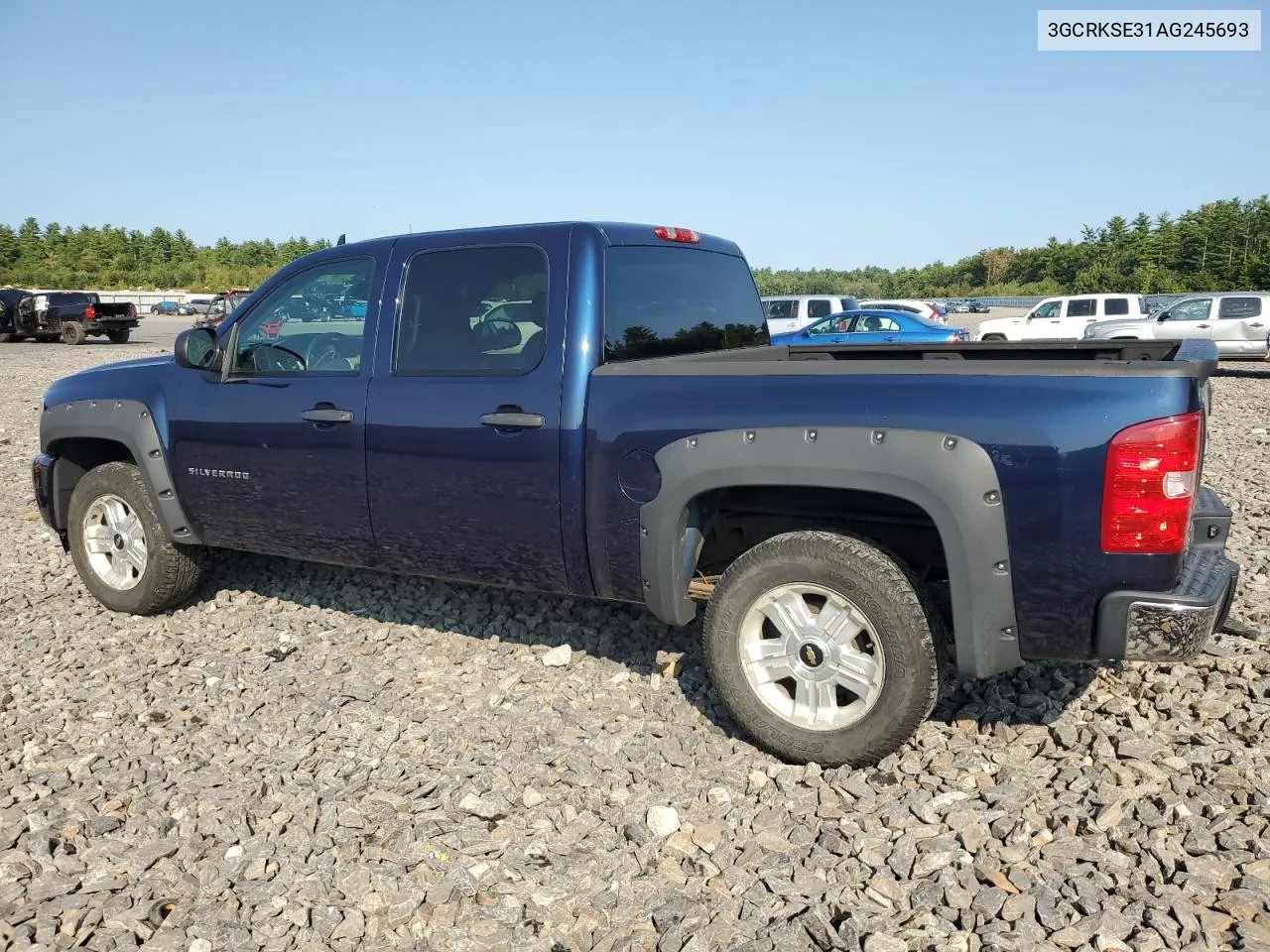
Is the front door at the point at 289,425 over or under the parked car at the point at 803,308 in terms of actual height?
under

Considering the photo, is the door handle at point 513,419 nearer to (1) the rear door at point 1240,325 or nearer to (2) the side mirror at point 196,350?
(2) the side mirror at point 196,350

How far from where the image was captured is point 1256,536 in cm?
616

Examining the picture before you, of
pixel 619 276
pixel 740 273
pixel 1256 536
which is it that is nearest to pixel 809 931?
pixel 619 276

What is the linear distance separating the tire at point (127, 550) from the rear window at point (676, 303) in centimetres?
271

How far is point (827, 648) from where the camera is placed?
335 cm

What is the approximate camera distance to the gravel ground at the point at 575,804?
8.79ft

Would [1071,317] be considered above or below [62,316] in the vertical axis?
below

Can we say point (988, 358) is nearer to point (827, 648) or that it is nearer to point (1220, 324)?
point (827, 648)

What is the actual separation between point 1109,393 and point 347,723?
2.99 meters

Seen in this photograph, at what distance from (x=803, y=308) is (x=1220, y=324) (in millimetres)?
8918

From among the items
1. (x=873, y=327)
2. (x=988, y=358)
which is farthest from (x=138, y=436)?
(x=873, y=327)

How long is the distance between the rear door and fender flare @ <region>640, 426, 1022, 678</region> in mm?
19799

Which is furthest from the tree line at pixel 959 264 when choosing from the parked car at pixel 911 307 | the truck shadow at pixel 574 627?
the truck shadow at pixel 574 627

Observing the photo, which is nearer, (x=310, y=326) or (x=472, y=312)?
(x=472, y=312)
